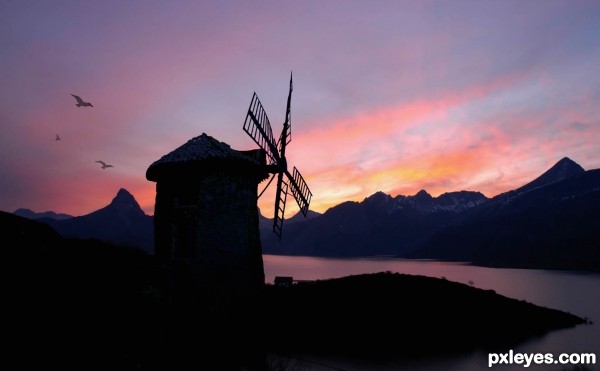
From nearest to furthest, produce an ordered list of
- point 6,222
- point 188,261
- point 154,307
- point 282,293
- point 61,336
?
1. point 61,336
2. point 6,222
3. point 154,307
4. point 188,261
5. point 282,293

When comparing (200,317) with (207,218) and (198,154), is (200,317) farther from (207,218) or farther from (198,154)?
(198,154)

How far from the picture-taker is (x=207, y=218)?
56.1 feet

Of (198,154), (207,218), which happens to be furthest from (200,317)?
(198,154)

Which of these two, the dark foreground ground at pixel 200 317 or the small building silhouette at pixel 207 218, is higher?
the small building silhouette at pixel 207 218

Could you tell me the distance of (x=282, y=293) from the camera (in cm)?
3753

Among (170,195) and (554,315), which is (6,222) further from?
(554,315)

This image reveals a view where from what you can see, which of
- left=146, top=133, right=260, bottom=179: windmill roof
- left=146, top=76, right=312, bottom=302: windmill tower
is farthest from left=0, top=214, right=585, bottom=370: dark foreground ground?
left=146, top=133, right=260, bottom=179: windmill roof

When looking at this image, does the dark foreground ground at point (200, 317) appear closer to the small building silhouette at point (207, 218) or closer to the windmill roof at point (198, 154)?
the small building silhouette at point (207, 218)

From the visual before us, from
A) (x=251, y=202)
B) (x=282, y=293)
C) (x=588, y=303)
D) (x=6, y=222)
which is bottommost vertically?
(x=588, y=303)

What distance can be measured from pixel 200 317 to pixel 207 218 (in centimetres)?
406

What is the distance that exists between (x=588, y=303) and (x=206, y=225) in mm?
69407

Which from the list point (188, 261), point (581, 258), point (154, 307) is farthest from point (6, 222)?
point (581, 258)

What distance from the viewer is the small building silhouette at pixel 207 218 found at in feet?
55.4

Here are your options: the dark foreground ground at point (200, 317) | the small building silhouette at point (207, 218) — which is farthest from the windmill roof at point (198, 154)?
the dark foreground ground at point (200, 317)
